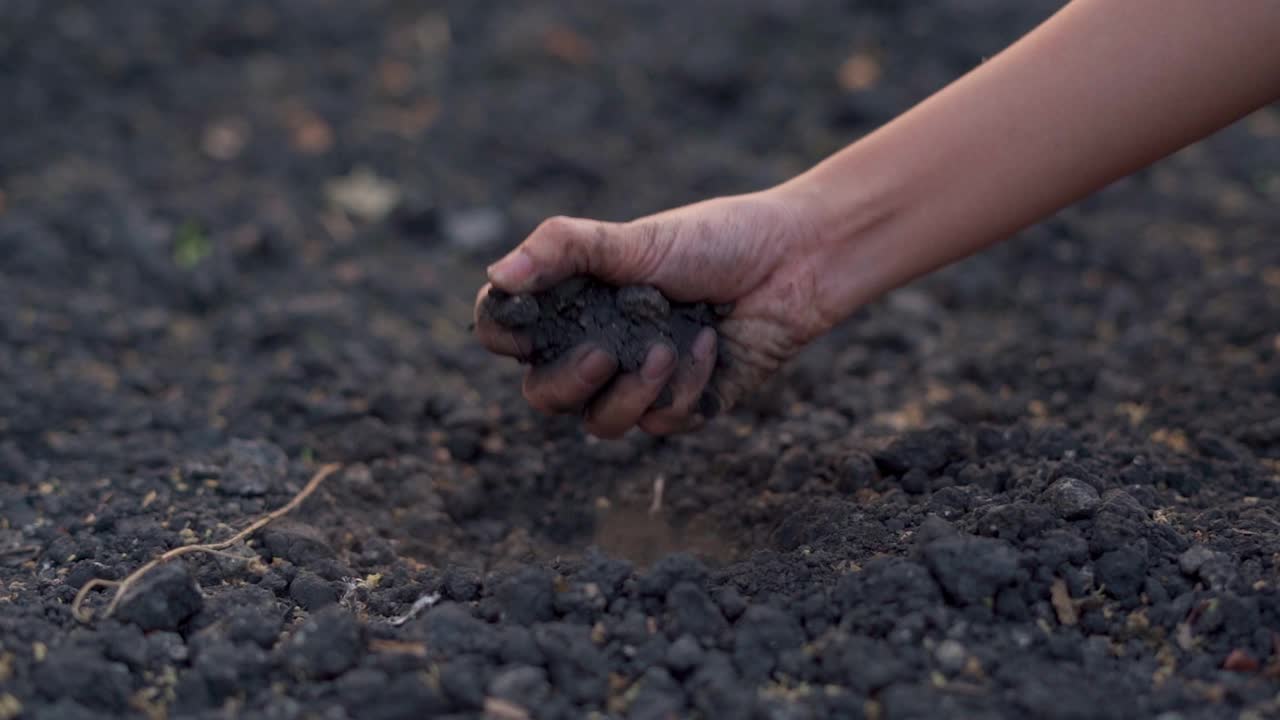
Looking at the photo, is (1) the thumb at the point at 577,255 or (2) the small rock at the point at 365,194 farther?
(2) the small rock at the point at 365,194

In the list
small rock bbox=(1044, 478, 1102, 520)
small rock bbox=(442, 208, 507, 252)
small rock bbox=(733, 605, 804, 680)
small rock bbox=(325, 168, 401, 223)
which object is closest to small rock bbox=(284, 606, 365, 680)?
small rock bbox=(733, 605, 804, 680)

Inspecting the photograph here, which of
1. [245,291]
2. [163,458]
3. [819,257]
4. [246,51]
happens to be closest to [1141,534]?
[819,257]

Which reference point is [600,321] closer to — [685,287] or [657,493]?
[685,287]

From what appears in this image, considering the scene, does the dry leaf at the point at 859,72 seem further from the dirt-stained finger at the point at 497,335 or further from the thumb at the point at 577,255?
the dirt-stained finger at the point at 497,335

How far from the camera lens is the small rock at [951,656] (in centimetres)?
197

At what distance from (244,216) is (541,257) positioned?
2249mm

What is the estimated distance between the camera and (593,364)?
2438mm

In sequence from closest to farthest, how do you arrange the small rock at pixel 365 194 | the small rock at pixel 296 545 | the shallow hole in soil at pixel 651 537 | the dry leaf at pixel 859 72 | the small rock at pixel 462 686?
1. the small rock at pixel 462 686
2. the small rock at pixel 296 545
3. the shallow hole in soil at pixel 651 537
4. the small rock at pixel 365 194
5. the dry leaf at pixel 859 72

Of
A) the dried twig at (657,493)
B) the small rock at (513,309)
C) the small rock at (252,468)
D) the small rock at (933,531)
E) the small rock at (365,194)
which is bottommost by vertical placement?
the small rock at (933,531)

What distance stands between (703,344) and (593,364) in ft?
0.80

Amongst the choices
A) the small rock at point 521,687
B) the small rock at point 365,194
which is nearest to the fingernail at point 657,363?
the small rock at point 521,687

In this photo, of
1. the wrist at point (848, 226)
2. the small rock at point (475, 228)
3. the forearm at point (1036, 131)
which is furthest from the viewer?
the small rock at point (475, 228)

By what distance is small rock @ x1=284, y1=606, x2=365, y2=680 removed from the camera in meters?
2.01

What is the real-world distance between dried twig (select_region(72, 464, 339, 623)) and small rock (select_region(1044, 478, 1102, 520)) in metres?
1.49
